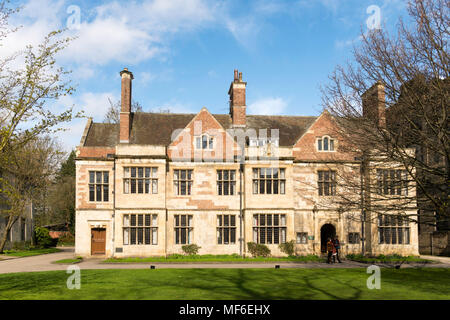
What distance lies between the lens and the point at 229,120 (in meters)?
34.2

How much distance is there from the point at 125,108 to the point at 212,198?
9494 mm

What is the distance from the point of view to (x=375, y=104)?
16234 millimetres

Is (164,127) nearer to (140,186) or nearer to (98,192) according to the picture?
(140,186)

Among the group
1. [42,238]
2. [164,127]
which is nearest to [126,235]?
[164,127]

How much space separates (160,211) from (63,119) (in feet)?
54.2

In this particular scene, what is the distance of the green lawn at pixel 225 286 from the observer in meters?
12.6

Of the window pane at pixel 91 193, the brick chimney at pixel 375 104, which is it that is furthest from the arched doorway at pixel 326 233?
the window pane at pixel 91 193

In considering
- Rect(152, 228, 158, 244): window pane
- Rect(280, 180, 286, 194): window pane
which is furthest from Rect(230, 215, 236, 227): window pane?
Rect(152, 228, 158, 244): window pane

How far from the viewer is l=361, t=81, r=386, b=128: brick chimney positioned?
16.2m

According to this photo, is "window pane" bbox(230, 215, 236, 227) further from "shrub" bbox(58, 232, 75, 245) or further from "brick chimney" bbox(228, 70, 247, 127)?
"shrub" bbox(58, 232, 75, 245)

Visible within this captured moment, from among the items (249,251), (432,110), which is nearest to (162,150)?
(249,251)

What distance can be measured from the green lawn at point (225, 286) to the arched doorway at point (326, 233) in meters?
11.6

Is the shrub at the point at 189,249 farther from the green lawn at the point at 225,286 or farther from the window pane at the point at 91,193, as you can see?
the green lawn at the point at 225,286

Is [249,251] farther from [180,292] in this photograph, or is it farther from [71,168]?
[71,168]
